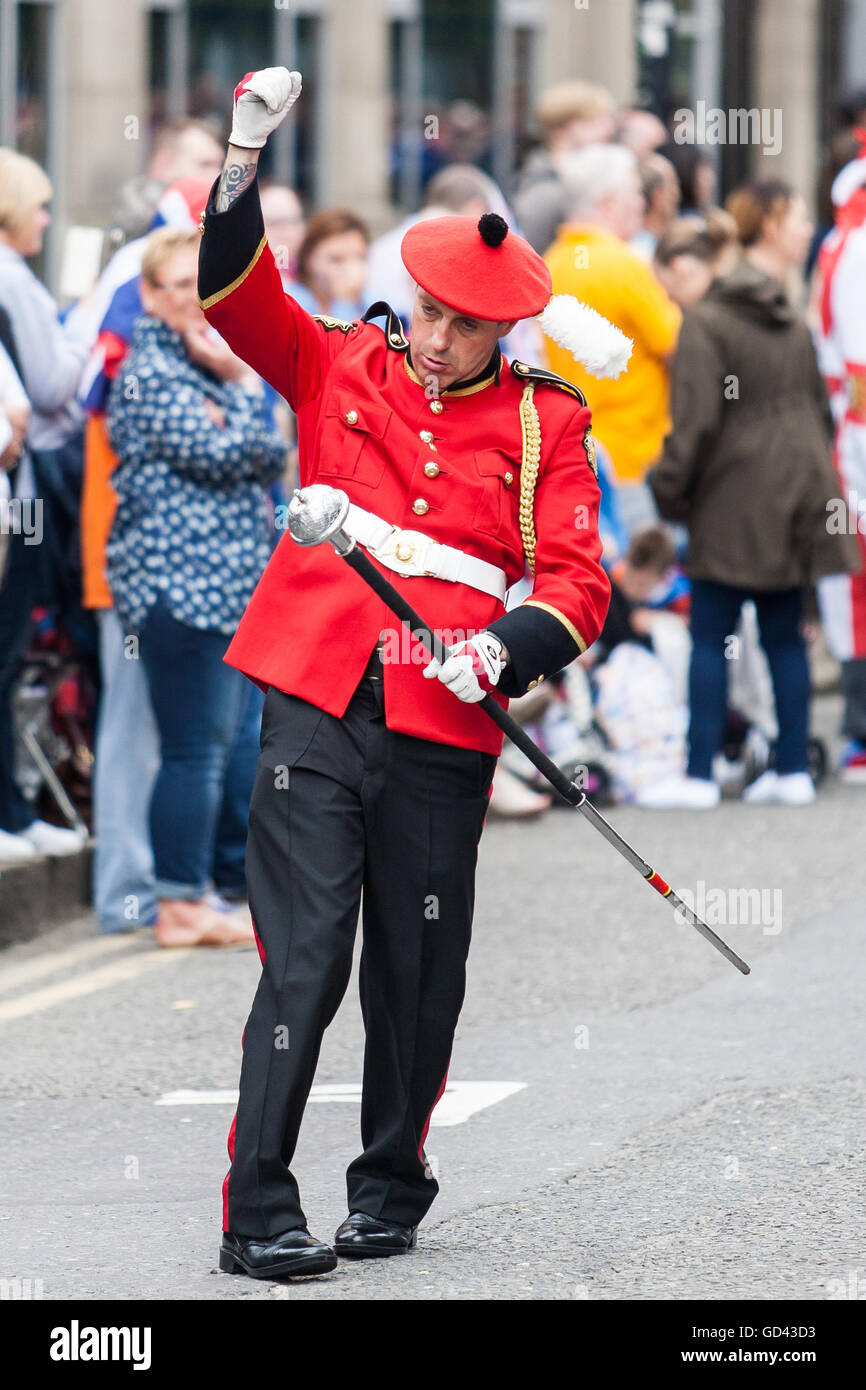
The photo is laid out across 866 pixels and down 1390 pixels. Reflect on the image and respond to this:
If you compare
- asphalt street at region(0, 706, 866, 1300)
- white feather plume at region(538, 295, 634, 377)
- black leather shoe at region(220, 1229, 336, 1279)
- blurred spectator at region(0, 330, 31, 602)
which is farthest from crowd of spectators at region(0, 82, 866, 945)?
black leather shoe at region(220, 1229, 336, 1279)

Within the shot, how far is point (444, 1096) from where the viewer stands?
597cm

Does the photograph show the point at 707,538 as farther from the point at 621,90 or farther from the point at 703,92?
the point at 703,92

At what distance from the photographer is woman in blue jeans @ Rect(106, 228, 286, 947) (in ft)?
24.2

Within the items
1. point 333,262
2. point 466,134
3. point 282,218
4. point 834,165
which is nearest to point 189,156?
point 282,218

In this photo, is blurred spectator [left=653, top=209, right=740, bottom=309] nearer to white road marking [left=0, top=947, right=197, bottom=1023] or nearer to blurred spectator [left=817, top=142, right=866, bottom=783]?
blurred spectator [left=817, top=142, right=866, bottom=783]

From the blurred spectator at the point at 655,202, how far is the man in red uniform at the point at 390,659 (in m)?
7.86

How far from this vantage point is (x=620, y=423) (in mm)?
10727

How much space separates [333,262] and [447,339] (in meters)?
5.54

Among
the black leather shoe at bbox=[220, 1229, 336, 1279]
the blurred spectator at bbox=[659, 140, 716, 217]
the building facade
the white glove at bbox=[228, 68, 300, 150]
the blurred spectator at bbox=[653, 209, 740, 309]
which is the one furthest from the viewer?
the building facade

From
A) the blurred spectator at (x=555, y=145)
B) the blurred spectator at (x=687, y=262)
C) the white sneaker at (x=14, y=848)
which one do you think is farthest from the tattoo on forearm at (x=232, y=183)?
the blurred spectator at (x=555, y=145)

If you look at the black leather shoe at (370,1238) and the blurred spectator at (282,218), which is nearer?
the black leather shoe at (370,1238)

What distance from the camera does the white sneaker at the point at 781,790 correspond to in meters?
10.1

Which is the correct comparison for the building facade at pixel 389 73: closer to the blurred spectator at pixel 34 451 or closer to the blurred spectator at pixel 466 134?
the blurred spectator at pixel 466 134
